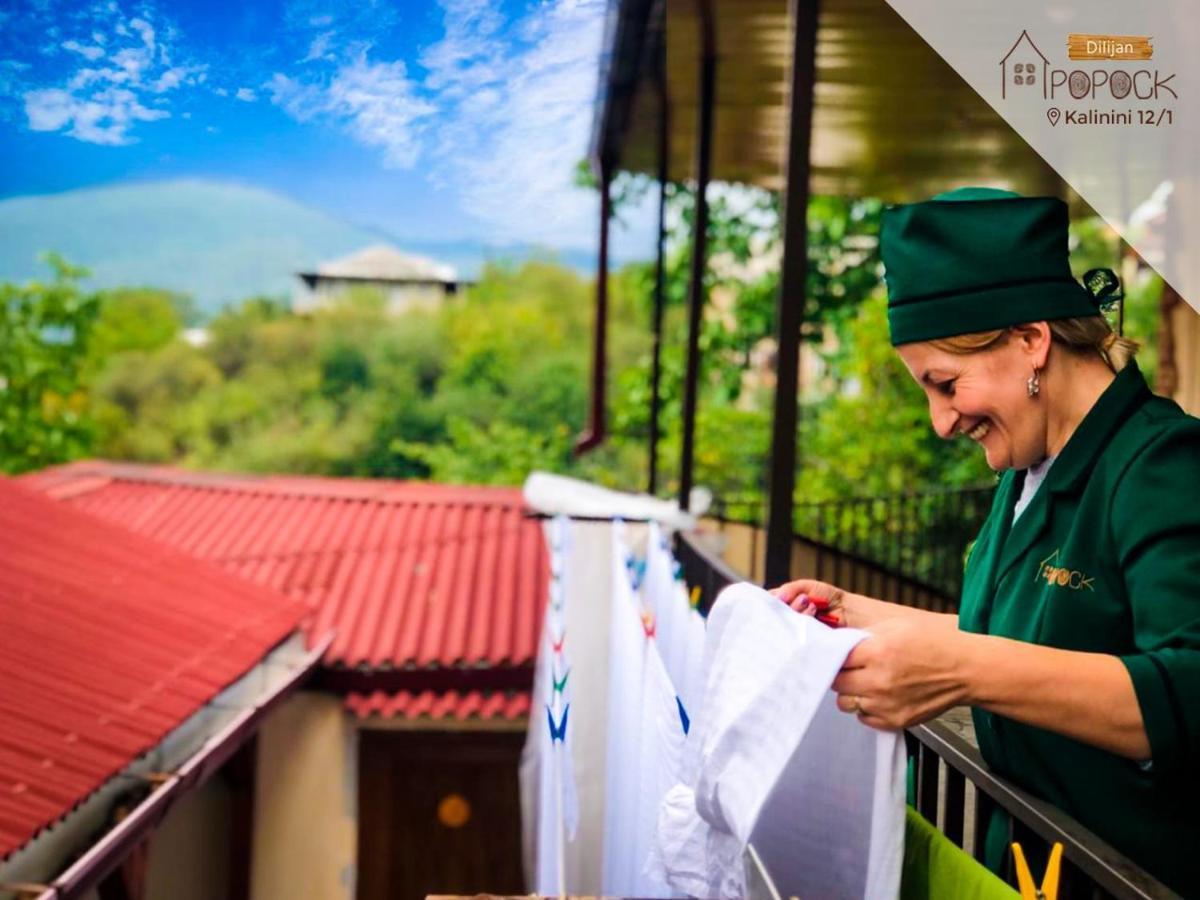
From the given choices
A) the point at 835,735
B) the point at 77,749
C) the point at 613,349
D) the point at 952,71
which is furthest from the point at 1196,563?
the point at 613,349

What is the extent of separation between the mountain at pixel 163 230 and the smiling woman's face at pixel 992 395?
5.58 ft

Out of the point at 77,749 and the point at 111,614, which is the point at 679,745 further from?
the point at 111,614

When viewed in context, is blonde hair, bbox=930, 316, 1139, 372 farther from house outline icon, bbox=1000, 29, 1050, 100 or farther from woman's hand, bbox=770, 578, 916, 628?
house outline icon, bbox=1000, 29, 1050, 100

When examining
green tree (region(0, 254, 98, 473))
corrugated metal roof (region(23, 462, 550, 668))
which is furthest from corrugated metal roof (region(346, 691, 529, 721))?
green tree (region(0, 254, 98, 473))

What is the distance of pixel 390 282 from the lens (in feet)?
115

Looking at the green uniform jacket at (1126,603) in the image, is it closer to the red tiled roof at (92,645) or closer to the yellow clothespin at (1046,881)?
the yellow clothespin at (1046,881)

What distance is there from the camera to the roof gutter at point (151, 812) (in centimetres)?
288

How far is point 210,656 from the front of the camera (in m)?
4.75

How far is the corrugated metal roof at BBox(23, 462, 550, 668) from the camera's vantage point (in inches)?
282

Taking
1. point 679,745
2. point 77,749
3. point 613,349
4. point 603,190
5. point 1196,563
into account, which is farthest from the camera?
point 613,349

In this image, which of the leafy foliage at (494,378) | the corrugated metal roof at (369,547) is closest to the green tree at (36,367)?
the leafy foliage at (494,378)

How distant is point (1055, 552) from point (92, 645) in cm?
352

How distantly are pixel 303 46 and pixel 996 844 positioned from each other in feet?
5.62

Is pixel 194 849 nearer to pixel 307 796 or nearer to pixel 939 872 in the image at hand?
pixel 307 796
